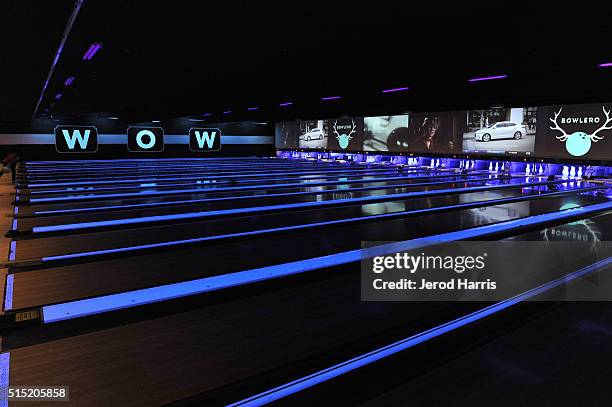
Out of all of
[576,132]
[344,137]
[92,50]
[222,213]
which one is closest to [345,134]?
[344,137]

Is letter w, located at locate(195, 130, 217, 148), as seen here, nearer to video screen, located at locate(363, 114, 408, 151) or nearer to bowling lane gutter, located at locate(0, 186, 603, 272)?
video screen, located at locate(363, 114, 408, 151)

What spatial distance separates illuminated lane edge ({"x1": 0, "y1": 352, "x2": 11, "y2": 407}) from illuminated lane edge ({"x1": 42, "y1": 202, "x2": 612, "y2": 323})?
30 cm

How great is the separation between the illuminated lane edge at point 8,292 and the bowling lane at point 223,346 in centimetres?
39

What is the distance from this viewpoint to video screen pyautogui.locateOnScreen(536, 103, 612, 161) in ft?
25.7

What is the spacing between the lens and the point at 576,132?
8.29 meters

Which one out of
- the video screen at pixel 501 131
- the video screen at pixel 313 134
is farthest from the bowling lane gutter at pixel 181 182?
the video screen at pixel 313 134

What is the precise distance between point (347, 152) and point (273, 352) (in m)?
12.5

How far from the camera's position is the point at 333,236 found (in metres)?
4.05

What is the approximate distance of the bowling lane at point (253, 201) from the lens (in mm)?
4708

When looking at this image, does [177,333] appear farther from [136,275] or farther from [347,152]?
[347,152]

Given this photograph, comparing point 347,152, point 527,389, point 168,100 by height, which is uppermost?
point 168,100

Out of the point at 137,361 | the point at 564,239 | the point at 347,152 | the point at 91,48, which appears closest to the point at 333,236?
the point at 564,239

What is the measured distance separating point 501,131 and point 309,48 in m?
6.99

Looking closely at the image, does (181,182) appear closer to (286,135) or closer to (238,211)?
(238,211)
